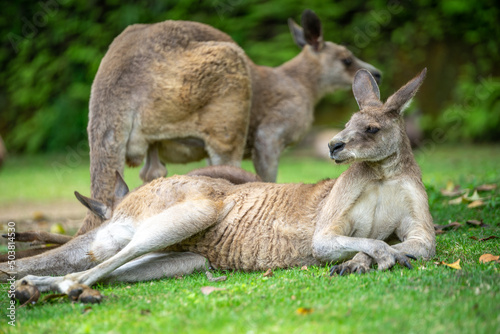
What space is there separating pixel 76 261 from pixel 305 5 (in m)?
11.3

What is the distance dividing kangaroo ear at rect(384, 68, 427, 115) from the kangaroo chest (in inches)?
18.9

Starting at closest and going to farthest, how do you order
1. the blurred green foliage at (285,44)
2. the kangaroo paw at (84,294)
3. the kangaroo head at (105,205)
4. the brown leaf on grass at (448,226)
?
the kangaroo paw at (84,294), the kangaroo head at (105,205), the brown leaf on grass at (448,226), the blurred green foliage at (285,44)

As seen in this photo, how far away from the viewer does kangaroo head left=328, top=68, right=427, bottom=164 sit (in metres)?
3.73

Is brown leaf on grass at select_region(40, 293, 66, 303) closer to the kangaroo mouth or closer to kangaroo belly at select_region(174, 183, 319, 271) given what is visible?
kangaroo belly at select_region(174, 183, 319, 271)

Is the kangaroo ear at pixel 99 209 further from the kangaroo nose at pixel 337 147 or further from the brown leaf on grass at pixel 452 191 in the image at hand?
the brown leaf on grass at pixel 452 191

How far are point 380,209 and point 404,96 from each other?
75cm

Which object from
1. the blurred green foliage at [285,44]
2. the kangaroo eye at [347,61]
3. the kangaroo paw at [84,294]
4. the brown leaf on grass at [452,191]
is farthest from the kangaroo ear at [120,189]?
the blurred green foliage at [285,44]

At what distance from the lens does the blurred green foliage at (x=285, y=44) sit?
1356 cm

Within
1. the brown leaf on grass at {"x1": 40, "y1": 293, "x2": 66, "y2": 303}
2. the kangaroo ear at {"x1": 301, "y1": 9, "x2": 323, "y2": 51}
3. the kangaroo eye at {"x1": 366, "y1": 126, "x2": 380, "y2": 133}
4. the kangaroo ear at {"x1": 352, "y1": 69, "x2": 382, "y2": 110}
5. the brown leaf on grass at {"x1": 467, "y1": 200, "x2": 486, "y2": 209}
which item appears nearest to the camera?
the brown leaf on grass at {"x1": 40, "y1": 293, "x2": 66, "y2": 303}

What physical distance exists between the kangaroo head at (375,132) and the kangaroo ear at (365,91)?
0.24 ft

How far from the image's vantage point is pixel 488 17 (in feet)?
44.0

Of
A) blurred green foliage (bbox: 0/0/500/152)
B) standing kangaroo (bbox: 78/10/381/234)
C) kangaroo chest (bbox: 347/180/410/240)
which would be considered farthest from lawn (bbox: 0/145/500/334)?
blurred green foliage (bbox: 0/0/500/152)

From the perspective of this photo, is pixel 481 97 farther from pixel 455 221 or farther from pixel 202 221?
pixel 202 221

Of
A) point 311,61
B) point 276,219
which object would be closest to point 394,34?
point 311,61
